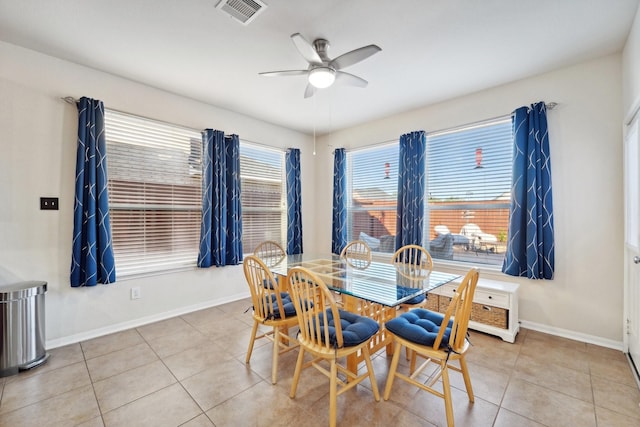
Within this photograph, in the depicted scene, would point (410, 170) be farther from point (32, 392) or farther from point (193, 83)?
point (32, 392)

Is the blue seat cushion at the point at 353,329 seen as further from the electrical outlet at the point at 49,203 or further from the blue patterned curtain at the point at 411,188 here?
the electrical outlet at the point at 49,203

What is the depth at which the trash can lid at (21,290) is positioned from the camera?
209 cm

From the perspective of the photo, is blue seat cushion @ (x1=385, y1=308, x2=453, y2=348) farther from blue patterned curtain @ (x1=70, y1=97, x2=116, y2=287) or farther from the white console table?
blue patterned curtain @ (x1=70, y1=97, x2=116, y2=287)

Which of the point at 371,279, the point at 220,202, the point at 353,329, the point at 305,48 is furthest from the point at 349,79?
the point at 220,202

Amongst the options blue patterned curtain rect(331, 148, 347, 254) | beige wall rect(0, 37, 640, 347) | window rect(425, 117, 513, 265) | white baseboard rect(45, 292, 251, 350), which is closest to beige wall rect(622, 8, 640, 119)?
beige wall rect(0, 37, 640, 347)

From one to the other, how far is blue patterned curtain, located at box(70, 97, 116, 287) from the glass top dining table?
5.39 feet

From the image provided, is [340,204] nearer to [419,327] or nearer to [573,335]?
[419,327]

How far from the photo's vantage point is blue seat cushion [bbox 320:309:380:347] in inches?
66.3

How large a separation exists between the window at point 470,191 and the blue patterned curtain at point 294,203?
200 cm

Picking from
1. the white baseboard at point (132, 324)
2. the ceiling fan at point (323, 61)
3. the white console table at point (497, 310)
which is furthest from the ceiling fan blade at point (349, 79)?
the white baseboard at point (132, 324)

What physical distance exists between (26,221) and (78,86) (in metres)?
1.36

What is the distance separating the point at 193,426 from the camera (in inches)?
63.8

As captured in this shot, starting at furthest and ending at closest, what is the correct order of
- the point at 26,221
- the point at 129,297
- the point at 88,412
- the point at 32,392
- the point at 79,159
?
the point at 129,297
the point at 79,159
the point at 26,221
the point at 32,392
the point at 88,412

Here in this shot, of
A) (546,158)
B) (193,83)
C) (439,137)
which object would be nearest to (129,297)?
(193,83)
